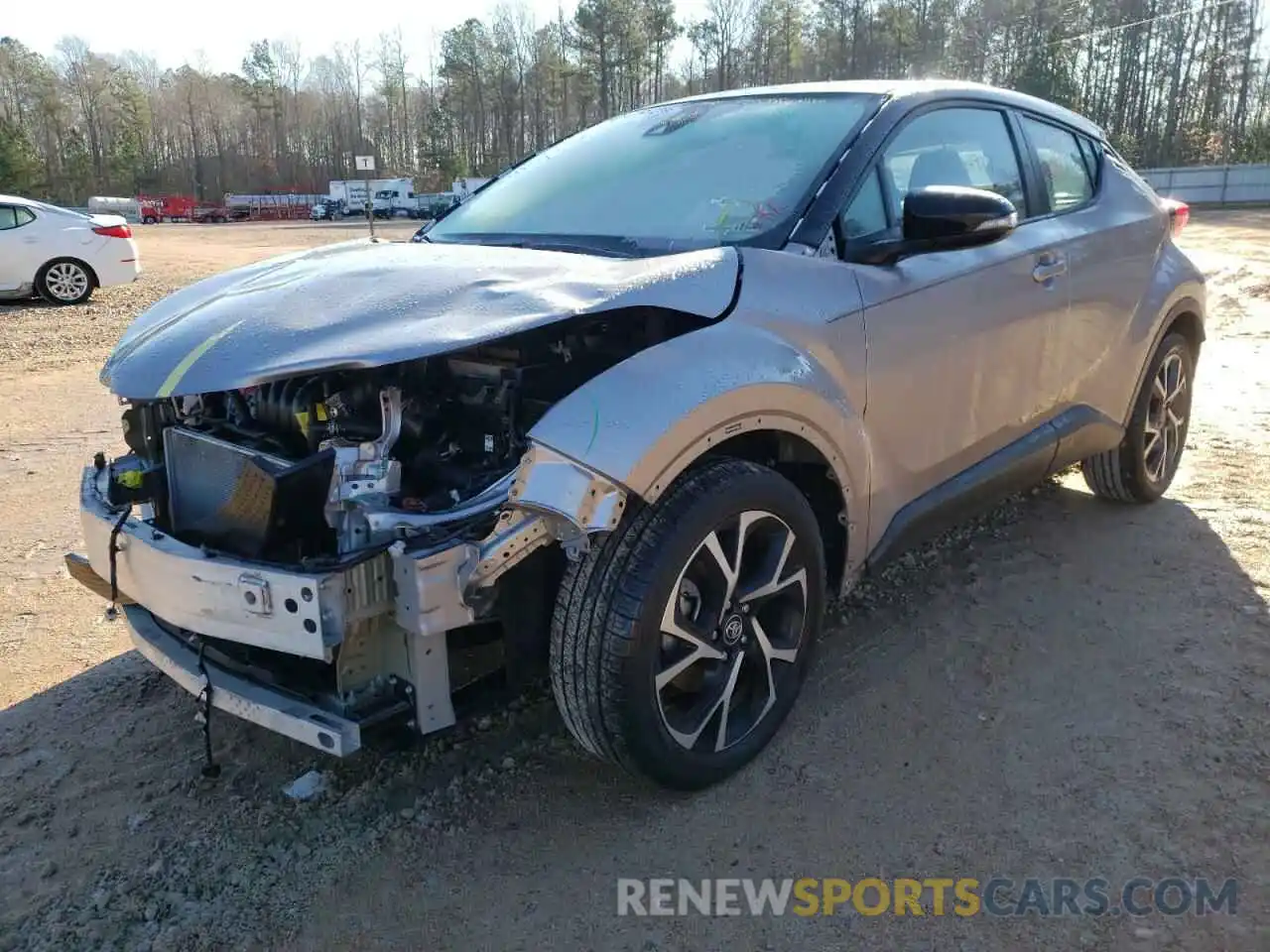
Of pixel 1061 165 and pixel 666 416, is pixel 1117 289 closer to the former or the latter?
pixel 1061 165

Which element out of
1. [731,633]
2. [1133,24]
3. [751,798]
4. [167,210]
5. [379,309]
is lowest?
[751,798]

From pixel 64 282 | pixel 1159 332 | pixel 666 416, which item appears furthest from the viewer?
pixel 64 282

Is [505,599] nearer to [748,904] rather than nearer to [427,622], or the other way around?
[427,622]

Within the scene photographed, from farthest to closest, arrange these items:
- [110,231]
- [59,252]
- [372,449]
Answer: [110,231] < [59,252] < [372,449]

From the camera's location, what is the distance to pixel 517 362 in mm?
2623

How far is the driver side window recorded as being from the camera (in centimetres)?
301

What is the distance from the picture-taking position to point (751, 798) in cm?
264

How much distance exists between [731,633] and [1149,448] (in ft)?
10.1

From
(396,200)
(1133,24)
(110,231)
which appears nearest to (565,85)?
(396,200)

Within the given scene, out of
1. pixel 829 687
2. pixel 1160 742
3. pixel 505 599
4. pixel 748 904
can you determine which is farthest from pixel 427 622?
pixel 1160 742

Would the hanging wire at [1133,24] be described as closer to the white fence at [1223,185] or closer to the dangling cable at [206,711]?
the white fence at [1223,185]

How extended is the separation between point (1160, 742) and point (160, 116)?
118m

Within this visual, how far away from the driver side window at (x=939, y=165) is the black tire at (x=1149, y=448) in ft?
4.64

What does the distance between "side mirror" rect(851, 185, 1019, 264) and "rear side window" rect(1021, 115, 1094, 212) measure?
1063mm
